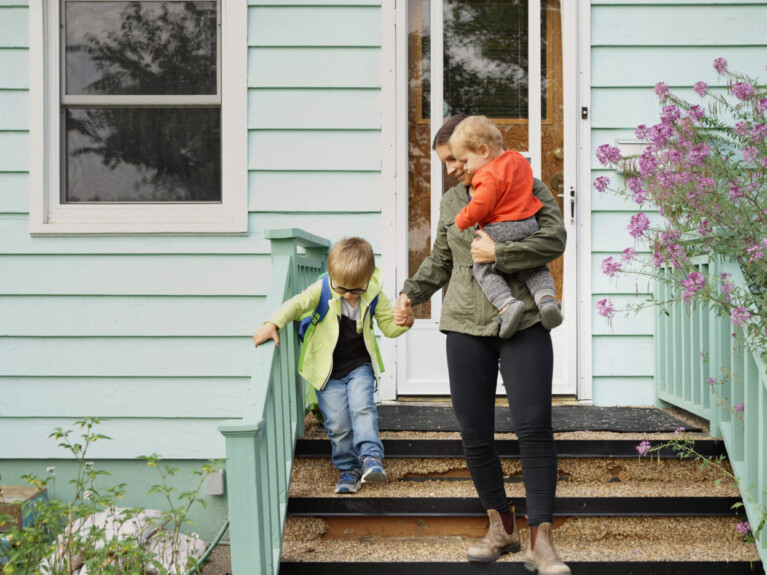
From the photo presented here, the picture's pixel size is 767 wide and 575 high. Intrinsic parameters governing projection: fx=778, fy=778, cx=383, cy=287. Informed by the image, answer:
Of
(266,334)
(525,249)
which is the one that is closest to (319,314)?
(266,334)

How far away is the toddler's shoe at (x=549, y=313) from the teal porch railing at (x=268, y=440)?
92 cm

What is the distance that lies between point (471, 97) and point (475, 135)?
78.7 inches

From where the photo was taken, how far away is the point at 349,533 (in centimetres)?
302

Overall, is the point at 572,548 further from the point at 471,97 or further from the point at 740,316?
the point at 471,97

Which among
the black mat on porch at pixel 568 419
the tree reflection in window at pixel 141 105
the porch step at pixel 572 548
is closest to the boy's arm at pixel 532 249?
the porch step at pixel 572 548

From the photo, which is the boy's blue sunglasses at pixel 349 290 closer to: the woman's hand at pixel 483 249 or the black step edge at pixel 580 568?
the woman's hand at pixel 483 249

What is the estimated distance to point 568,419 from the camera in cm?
371

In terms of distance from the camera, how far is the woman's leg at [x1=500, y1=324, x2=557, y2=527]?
7.83 feet

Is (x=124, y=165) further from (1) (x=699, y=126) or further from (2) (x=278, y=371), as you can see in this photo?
(1) (x=699, y=126)

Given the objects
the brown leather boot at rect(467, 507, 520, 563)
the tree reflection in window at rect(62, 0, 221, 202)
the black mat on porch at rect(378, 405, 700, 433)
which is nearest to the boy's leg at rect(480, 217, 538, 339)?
the brown leather boot at rect(467, 507, 520, 563)

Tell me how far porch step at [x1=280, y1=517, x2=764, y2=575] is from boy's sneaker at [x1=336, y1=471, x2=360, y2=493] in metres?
0.14

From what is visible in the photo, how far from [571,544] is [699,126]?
2.32 metres

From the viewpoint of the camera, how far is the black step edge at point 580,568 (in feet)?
8.84

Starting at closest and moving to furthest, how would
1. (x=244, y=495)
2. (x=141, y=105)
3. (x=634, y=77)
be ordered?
1. (x=244, y=495)
2. (x=634, y=77)
3. (x=141, y=105)
